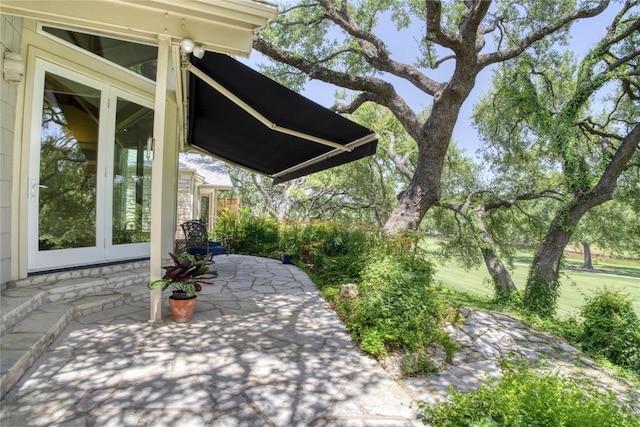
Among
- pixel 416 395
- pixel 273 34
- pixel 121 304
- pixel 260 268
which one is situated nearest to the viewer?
pixel 416 395

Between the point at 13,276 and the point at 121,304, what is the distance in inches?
47.0

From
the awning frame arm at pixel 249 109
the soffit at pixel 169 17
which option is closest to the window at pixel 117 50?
the soffit at pixel 169 17

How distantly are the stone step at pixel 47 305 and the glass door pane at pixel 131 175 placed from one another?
0.67m

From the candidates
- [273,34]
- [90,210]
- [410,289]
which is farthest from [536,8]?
[90,210]

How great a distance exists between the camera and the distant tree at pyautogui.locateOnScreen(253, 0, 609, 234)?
22.1ft

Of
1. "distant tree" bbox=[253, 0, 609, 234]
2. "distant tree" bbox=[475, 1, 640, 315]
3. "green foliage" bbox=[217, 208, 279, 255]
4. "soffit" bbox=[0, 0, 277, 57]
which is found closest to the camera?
"soffit" bbox=[0, 0, 277, 57]

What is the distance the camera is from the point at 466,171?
15.4 m

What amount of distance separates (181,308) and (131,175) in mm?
2828

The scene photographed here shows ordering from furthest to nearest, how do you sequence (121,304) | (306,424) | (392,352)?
(121,304)
(392,352)
(306,424)

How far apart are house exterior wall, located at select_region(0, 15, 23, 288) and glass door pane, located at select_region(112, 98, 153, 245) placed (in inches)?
51.7

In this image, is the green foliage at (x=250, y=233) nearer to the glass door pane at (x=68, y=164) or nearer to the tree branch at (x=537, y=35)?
the glass door pane at (x=68, y=164)

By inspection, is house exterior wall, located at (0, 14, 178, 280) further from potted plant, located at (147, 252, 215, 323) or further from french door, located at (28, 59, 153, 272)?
potted plant, located at (147, 252, 215, 323)

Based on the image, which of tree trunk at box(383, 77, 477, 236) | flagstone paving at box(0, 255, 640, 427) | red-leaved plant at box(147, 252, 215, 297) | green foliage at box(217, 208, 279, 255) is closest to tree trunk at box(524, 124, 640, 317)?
flagstone paving at box(0, 255, 640, 427)

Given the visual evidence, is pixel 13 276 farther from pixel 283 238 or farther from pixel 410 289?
pixel 283 238
